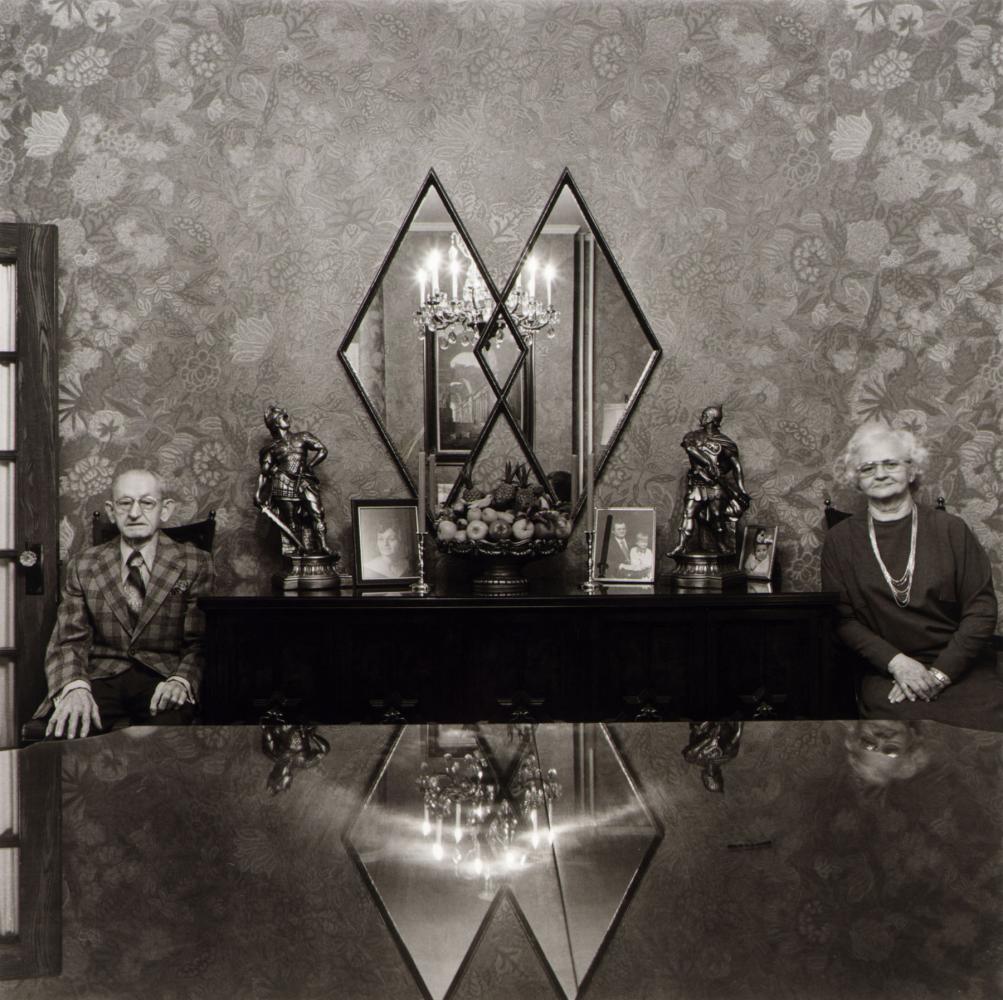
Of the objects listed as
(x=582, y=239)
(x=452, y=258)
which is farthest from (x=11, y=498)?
(x=582, y=239)

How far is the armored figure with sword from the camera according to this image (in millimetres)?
3309

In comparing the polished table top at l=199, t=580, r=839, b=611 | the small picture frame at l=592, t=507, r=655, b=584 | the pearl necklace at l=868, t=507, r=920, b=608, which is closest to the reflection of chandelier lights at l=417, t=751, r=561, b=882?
the polished table top at l=199, t=580, r=839, b=611

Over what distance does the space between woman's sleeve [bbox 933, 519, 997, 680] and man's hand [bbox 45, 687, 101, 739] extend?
2500 millimetres

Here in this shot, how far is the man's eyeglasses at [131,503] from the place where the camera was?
3.14m

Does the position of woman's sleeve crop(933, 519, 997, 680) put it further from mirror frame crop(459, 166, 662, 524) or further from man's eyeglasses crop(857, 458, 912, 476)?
mirror frame crop(459, 166, 662, 524)

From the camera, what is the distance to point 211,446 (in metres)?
3.54

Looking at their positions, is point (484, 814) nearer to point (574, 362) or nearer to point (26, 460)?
point (574, 362)

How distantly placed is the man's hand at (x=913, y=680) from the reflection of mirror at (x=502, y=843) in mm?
1639

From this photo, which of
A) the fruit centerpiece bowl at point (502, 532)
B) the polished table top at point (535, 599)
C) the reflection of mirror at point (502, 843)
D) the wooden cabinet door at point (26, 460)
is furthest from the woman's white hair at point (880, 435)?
the wooden cabinet door at point (26, 460)

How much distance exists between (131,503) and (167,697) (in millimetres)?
648

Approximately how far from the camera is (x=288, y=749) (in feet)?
5.45

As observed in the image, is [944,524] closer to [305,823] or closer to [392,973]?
[305,823]

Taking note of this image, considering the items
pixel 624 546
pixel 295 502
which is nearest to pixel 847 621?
pixel 624 546

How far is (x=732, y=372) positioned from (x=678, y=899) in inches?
111
